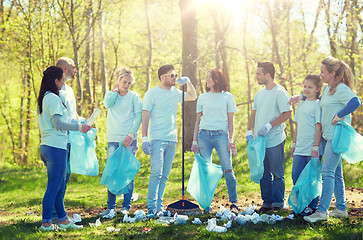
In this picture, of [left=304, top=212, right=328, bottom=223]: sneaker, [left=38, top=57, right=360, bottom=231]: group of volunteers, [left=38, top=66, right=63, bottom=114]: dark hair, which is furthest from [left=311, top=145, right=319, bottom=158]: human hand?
[left=38, top=66, right=63, bottom=114]: dark hair

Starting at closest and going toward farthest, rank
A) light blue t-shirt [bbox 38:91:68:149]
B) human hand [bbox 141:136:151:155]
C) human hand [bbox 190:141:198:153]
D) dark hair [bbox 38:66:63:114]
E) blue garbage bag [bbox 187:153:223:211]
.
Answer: light blue t-shirt [bbox 38:91:68:149], dark hair [bbox 38:66:63:114], human hand [bbox 141:136:151:155], blue garbage bag [bbox 187:153:223:211], human hand [bbox 190:141:198:153]

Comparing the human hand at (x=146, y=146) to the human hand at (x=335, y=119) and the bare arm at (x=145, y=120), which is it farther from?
the human hand at (x=335, y=119)

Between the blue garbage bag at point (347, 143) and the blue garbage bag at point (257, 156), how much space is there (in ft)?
3.22

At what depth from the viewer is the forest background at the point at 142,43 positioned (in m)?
11.1

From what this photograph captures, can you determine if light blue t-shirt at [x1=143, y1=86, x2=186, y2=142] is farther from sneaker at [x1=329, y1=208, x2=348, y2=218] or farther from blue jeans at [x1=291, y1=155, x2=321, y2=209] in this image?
sneaker at [x1=329, y1=208, x2=348, y2=218]

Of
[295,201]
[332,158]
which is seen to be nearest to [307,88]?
[332,158]

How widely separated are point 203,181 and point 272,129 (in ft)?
3.88

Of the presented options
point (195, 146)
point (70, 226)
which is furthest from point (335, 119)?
point (70, 226)

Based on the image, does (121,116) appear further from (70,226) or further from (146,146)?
(70,226)

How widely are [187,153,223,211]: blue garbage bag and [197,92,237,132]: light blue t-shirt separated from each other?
49 cm

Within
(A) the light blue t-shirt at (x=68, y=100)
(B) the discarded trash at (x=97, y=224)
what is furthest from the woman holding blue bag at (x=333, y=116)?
(A) the light blue t-shirt at (x=68, y=100)

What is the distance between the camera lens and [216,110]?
571cm

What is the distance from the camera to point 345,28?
10.5 meters

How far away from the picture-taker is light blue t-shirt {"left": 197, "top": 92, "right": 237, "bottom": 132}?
18.7 feet
